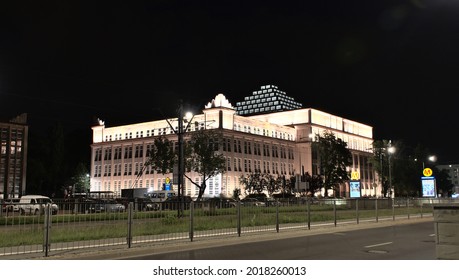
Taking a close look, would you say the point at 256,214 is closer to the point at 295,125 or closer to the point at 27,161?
the point at 27,161

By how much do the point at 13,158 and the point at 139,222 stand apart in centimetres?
7921

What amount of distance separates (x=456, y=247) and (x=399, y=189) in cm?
8082

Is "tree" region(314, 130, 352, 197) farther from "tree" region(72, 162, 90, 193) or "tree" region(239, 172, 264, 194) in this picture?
"tree" region(72, 162, 90, 193)

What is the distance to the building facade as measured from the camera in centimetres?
9912

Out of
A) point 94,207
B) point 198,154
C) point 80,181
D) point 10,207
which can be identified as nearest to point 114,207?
point 94,207

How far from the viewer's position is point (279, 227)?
21594 millimetres

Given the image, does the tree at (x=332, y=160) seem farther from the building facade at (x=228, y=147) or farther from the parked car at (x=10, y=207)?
the parked car at (x=10, y=207)

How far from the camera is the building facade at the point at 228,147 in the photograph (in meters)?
99.1

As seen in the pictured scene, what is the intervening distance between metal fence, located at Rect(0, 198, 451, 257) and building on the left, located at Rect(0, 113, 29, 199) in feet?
238

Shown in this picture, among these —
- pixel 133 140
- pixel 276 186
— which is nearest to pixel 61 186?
pixel 133 140

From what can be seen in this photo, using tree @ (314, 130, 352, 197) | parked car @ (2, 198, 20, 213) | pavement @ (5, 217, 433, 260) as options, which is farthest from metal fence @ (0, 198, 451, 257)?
tree @ (314, 130, 352, 197)

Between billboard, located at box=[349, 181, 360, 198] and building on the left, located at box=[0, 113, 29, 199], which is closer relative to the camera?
billboard, located at box=[349, 181, 360, 198]

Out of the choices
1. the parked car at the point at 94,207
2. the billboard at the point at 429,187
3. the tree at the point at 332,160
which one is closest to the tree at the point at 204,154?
the tree at the point at 332,160

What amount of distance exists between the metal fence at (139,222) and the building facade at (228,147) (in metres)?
70.2
